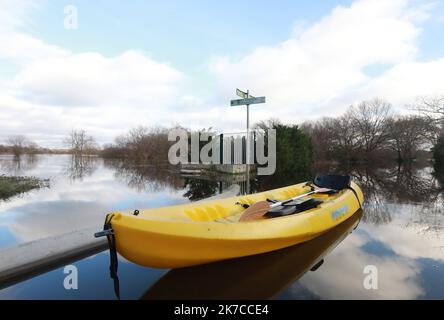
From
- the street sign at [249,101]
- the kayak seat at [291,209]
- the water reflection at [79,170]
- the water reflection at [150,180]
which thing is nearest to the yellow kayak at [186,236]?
the kayak seat at [291,209]

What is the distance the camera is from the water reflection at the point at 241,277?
271 centimetres

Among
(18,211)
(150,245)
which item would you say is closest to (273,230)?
(150,245)

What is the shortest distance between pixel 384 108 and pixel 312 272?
38.3m

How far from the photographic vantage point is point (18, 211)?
6238 millimetres

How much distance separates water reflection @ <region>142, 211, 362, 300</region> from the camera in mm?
2711

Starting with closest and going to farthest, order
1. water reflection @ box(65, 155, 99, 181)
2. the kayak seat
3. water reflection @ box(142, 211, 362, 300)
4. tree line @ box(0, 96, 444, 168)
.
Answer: water reflection @ box(142, 211, 362, 300), the kayak seat, water reflection @ box(65, 155, 99, 181), tree line @ box(0, 96, 444, 168)

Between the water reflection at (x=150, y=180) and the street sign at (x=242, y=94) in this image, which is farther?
the water reflection at (x=150, y=180)

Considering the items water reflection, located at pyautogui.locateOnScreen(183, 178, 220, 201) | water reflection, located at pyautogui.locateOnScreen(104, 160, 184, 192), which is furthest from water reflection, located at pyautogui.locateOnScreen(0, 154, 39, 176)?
water reflection, located at pyautogui.locateOnScreen(183, 178, 220, 201)

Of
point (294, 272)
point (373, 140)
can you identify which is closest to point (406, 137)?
point (373, 140)

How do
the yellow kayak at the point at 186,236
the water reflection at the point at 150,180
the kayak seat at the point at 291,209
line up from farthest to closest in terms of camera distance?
the water reflection at the point at 150,180 → the kayak seat at the point at 291,209 → the yellow kayak at the point at 186,236

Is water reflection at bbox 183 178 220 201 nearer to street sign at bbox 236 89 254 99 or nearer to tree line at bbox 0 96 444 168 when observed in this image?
street sign at bbox 236 89 254 99

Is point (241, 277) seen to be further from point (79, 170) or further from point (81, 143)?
point (81, 143)

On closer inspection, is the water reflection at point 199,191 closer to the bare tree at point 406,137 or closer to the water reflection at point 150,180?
the water reflection at point 150,180
